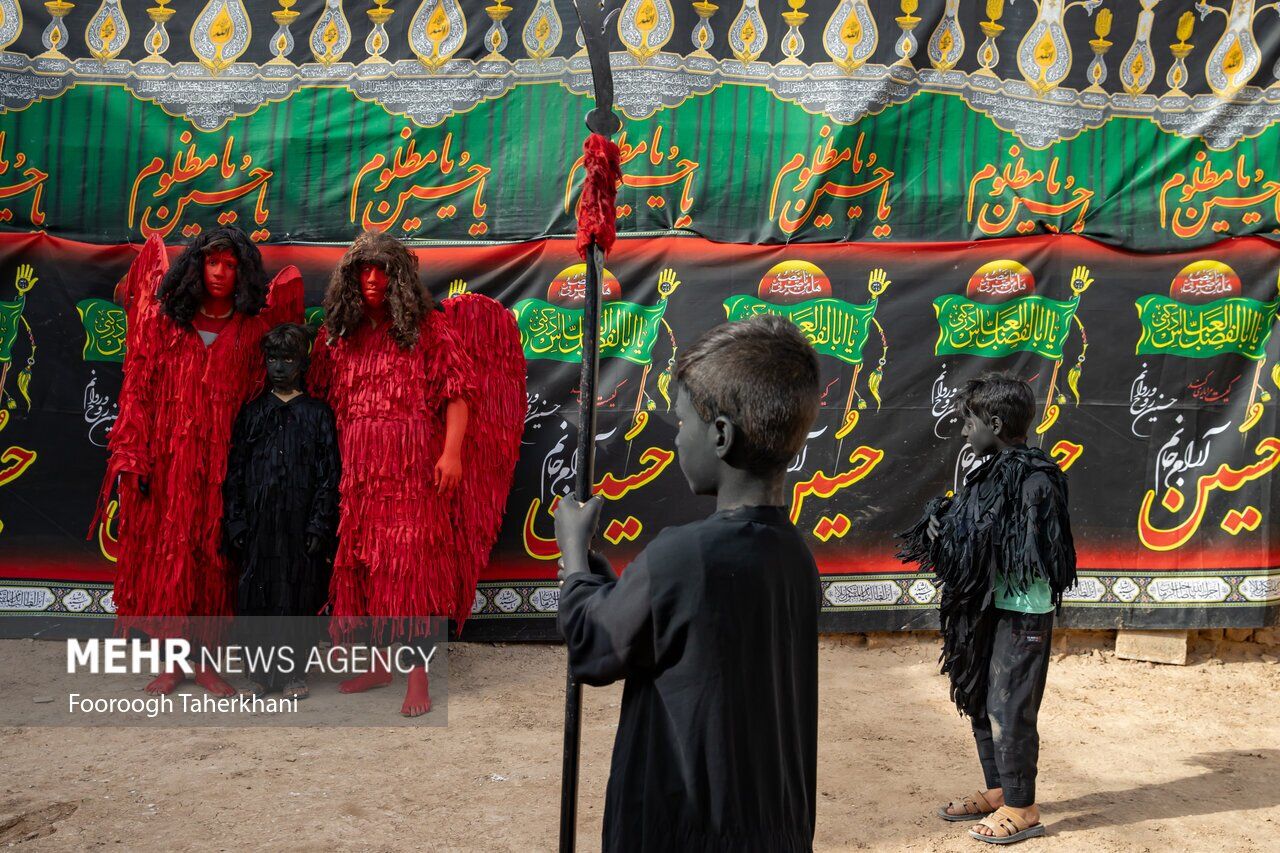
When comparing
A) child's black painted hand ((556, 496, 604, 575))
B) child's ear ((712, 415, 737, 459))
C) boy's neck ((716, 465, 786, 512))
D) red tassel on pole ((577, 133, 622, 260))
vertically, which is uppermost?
red tassel on pole ((577, 133, 622, 260))

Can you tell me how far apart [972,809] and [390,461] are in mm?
2534

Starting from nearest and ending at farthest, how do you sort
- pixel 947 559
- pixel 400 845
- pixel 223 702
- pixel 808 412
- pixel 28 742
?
pixel 808 412
pixel 400 845
pixel 947 559
pixel 28 742
pixel 223 702

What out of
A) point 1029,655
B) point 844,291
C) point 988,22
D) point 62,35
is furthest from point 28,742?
point 988,22

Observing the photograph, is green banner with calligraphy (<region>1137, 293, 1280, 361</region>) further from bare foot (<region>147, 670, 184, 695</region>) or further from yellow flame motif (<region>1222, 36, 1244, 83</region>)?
bare foot (<region>147, 670, 184, 695</region>)

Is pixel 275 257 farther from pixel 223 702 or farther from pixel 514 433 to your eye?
pixel 223 702

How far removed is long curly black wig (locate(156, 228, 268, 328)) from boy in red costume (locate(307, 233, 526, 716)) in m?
0.32

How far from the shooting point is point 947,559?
12.0 ft

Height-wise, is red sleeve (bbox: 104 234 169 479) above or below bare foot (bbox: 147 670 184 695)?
above

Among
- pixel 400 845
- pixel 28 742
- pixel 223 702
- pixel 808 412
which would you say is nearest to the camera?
pixel 808 412

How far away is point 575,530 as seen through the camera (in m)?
2.02

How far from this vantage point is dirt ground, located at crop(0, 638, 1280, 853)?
3.54 m

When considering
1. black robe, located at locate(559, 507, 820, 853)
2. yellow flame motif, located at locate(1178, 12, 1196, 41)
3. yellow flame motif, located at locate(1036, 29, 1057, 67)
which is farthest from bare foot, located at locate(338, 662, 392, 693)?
yellow flame motif, located at locate(1178, 12, 1196, 41)

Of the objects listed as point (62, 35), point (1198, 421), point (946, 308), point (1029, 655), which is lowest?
point (1029, 655)

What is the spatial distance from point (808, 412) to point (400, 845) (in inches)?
87.0
